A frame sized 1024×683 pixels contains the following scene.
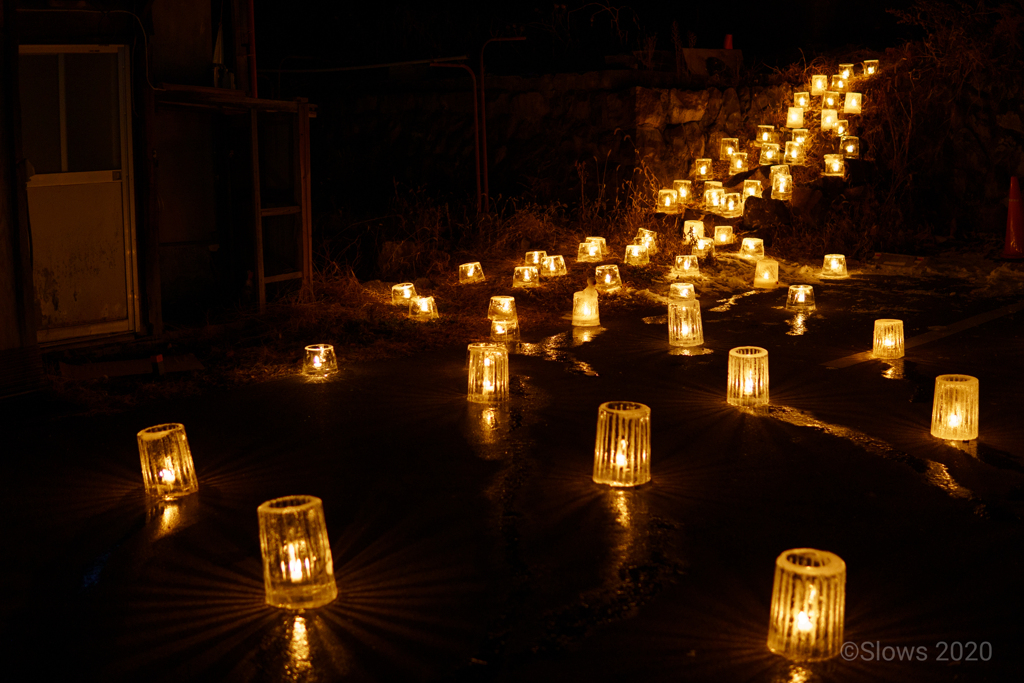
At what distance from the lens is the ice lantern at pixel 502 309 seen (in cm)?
933

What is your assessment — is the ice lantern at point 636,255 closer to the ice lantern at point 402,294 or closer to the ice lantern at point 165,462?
the ice lantern at point 402,294

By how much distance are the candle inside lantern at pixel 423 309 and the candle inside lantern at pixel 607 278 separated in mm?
2347

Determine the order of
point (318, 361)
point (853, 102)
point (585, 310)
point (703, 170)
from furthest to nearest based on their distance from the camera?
point (853, 102)
point (703, 170)
point (585, 310)
point (318, 361)

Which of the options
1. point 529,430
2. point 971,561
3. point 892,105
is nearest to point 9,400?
point 529,430

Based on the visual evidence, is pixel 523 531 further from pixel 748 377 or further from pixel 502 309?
pixel 502 309

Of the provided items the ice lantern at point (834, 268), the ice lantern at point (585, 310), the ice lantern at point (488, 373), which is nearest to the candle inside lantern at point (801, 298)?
the ice lantern at point (834, 268)

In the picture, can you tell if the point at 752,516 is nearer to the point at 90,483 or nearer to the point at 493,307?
the point at 90,483

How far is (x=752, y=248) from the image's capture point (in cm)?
1353

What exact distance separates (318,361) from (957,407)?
16.0ft

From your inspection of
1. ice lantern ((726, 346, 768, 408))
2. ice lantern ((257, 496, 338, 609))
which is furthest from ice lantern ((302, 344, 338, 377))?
ice lantern ((257, 496, 338, 609))

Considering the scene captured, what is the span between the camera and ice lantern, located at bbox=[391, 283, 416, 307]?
34.2 ft

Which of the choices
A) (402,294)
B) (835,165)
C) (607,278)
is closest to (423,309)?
(402,294)

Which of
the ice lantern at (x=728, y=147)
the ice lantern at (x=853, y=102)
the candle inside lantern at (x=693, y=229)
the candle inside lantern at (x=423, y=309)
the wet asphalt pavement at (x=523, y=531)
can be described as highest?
the ice lantern at (x=853, y=102)

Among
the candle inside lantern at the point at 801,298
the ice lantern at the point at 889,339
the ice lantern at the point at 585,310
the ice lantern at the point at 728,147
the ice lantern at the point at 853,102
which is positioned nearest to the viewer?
the ice lantern at the point at 889,339
